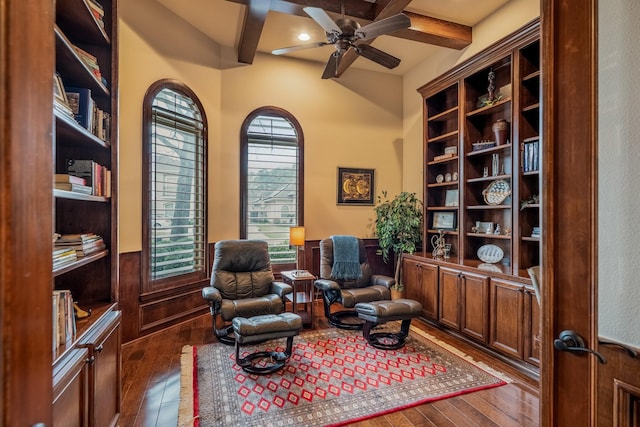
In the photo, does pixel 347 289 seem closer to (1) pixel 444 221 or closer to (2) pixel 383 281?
(2) pixel 383 281

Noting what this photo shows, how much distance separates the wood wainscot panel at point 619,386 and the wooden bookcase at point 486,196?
207cm

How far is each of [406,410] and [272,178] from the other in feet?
11.5

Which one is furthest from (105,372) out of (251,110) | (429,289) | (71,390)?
(251,110)

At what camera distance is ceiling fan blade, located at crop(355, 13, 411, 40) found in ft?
9.04

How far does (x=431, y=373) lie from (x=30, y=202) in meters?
3.01

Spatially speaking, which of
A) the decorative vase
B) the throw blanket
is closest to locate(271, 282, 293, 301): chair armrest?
the throw blanket

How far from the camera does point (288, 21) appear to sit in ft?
13.0

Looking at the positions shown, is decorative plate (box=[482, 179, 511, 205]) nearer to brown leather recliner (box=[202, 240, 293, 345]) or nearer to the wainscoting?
brown leather recliner (box=[202, 240, 293, 345])

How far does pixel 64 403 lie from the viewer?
Result: 127 cm

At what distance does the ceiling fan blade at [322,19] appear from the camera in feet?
8.93

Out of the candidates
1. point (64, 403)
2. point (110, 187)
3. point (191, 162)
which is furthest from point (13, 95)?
point (191, 162)

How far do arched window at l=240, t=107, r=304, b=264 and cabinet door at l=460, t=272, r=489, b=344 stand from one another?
2.49m

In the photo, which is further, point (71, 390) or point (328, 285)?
point (328, 285)

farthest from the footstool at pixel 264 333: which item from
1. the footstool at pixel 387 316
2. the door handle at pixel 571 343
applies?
the door handle at pixel 571 343
